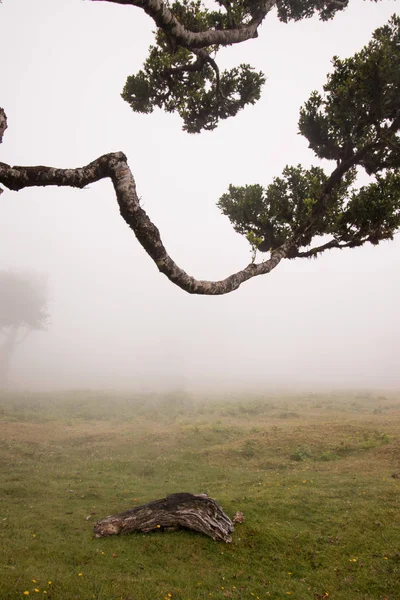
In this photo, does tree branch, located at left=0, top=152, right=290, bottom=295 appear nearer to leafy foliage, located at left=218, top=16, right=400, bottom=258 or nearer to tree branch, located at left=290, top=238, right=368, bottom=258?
leafy foliage, located at left=218, top=16, right=400, bottom=258

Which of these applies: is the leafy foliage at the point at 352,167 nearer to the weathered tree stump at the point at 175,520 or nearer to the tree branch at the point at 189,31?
the tree branch at the point at 189,31

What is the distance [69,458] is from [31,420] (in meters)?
15.0

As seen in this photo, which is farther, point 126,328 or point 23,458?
point 126,328

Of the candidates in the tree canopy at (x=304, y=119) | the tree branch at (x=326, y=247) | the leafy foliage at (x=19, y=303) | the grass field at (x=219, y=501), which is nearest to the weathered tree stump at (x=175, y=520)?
the grass field at (x=219, y=501)

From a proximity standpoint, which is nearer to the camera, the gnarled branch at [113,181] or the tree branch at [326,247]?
the gnarled branch at [113,181]

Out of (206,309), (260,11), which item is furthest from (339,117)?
(206,309)

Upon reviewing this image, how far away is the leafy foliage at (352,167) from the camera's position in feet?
41.2

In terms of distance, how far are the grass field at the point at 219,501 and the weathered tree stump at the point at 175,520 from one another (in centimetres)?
32

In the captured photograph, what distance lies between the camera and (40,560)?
31.5 feet

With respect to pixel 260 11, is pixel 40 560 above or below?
below

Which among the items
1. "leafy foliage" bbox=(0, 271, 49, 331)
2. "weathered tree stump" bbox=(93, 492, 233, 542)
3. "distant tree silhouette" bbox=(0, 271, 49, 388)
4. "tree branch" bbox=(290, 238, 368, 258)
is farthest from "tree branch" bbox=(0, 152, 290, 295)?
"leafy foliage" bbox=(0, 271, 49, 331)

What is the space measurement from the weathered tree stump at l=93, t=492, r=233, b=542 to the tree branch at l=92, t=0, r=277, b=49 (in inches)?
581

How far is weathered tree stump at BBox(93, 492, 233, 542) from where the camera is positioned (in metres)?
11.5

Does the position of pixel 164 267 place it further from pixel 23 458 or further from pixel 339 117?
pixel 23 458
